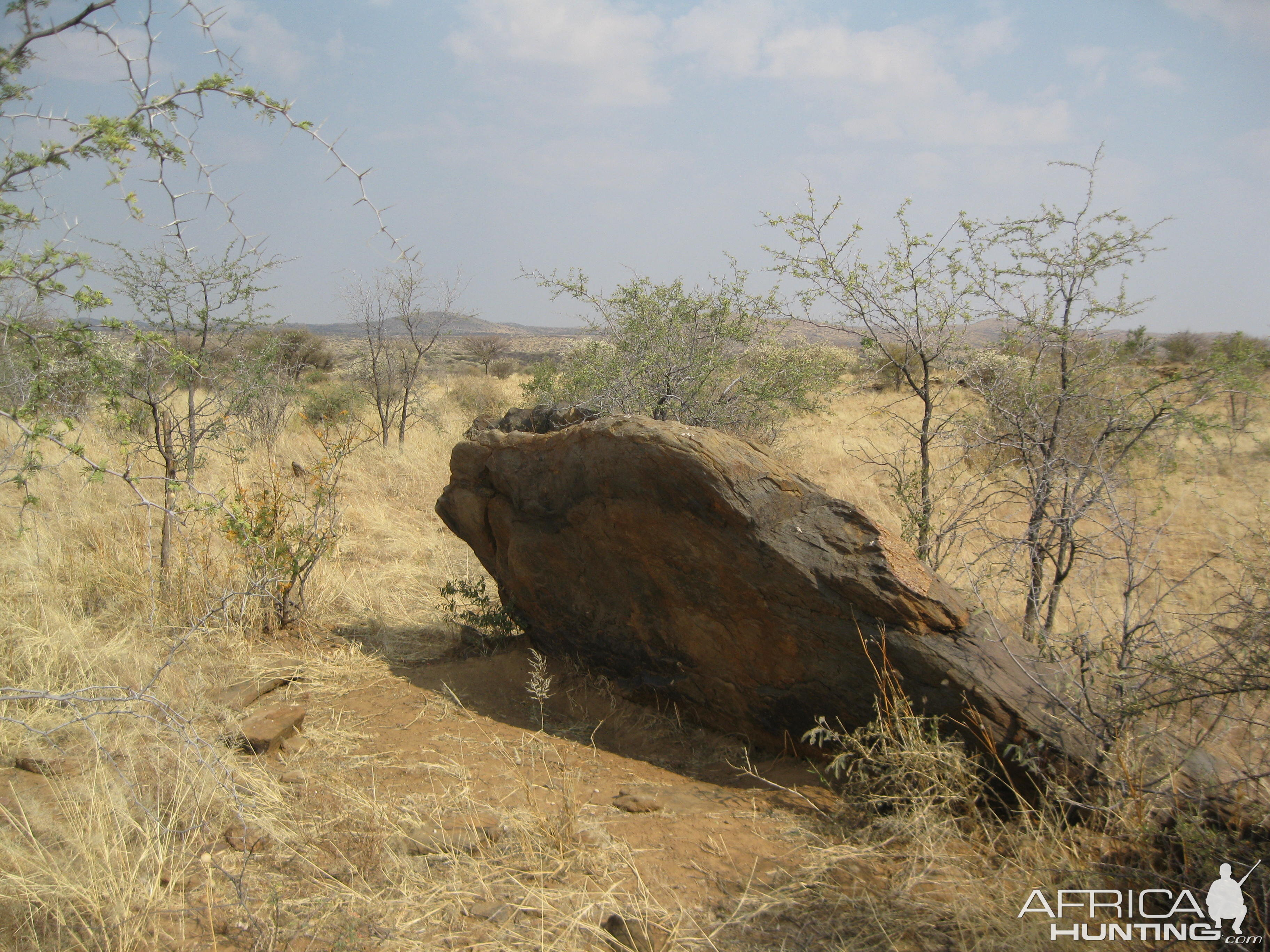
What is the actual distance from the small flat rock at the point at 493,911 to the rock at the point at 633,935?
1.02ft

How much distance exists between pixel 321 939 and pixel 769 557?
2.27m

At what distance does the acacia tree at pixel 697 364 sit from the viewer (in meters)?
7.46

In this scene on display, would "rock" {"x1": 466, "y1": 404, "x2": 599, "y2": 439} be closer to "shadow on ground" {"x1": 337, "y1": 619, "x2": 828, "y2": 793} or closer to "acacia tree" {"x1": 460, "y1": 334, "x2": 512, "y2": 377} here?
"shadow on ground" {"x1": 337, "y1": 619, "x2": 828, "y2": 793}

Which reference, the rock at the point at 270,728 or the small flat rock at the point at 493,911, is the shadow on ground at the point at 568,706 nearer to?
the rock at the point at 270,728

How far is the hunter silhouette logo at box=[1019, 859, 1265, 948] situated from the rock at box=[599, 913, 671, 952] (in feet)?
3.75

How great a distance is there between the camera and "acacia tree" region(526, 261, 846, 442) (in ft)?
24.5

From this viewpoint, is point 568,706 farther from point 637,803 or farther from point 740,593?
point 740,593

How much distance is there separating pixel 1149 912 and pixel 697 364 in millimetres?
6121

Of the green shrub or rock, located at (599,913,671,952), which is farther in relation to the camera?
the green shrub

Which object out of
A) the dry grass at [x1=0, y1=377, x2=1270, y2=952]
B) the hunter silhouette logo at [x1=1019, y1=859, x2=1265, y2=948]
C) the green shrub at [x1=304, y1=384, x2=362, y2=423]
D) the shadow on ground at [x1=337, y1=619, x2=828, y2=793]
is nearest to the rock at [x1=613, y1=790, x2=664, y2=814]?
the dry grass at [x1=0, y1=377, x2=1270, y2=952]

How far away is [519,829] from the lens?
2906 millimetres

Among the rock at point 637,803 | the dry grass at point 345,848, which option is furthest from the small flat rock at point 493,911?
the rock at point 637,803

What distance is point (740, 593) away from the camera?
366cm

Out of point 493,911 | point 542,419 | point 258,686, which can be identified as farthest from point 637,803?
point 542,419
